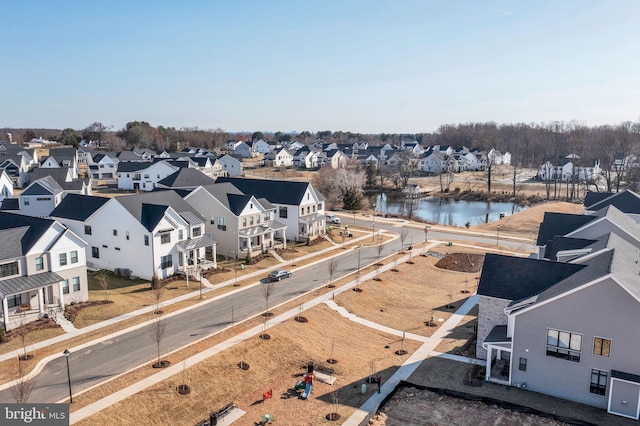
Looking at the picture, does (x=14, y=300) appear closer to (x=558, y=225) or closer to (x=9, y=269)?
(x=9, y=269)

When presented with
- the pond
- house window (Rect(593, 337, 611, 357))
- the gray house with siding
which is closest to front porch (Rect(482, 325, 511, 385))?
the gray house with siding

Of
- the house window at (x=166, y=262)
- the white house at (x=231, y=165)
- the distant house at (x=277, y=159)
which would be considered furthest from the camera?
Answer: the distant house at (x=277, y=159)

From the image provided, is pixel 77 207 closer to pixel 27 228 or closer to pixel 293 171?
pixel 27 228

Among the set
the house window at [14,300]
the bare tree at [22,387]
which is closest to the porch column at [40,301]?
the house window at [14,300]

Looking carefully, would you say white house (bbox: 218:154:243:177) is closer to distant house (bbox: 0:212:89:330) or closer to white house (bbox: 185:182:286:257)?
white house (bbox: 185:182:286:257)

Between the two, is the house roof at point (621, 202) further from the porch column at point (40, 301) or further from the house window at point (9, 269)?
the house window at point (9, 269)

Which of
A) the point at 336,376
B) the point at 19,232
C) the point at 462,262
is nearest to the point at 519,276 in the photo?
the point at 336,376

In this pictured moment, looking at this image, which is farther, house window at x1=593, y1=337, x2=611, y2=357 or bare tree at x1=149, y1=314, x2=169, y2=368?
bare tree at x1=149, y1=314, x2=169, y2=368
